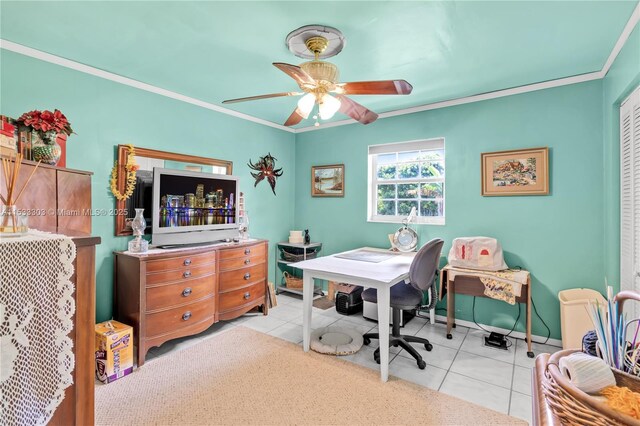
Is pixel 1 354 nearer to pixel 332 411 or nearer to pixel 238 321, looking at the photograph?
pixel 332 411

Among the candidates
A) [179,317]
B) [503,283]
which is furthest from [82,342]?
[503,283]

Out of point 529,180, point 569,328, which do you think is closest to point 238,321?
point 569,328

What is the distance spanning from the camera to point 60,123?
2.05 metres

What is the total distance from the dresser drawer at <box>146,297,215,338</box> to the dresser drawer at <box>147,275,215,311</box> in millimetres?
58

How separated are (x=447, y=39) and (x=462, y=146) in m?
1.43

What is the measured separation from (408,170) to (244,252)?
2191mm

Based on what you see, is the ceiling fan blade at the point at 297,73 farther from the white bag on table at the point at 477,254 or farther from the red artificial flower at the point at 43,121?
the white bag on table at the point at 477,254

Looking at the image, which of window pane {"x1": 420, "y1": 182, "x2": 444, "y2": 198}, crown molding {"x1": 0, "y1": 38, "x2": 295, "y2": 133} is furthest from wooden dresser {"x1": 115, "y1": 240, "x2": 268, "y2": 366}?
window pane {"x1": 420, "y1": 182, "x2": 444, "y2": 198}

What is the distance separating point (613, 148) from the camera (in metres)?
2.46

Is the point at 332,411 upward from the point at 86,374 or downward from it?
downward

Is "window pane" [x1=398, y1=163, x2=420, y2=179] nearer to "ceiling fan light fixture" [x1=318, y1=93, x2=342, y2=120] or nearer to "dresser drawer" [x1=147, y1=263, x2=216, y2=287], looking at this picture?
"ceiling fan light fixture" [x1=318, y1=93, x2=342, y2=120]

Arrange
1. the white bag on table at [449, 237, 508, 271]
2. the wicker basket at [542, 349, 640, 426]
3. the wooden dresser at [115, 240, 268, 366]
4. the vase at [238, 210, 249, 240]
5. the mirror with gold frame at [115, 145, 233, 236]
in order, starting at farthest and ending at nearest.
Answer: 1. the vase at [238, 210, 249, 240]
2. the white bag on table at [449, 237, 508, 271]
3. the mirror with gold frame at [115, 145, 233, 236]
4. the wooden dresser at [115, 240, 268, 366]
5. the wicker basket at [542, 349, 640, 426]

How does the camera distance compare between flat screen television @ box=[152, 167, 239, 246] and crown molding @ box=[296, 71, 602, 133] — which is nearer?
crown molding @ box=[296, 71, 602, 133]

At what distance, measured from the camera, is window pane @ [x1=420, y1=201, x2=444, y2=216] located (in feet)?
11.8
